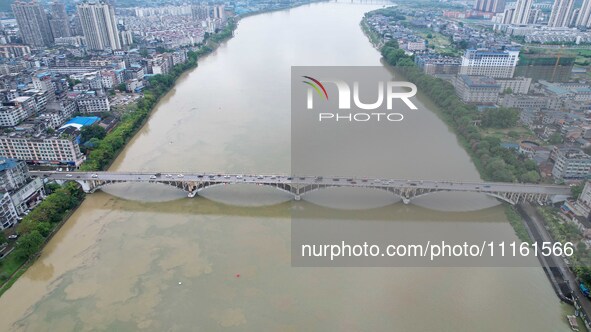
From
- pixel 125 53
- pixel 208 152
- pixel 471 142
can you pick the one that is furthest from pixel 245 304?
pixel 125 53

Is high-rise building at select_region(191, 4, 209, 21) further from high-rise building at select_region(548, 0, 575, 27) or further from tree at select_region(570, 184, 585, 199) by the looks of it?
tree at select_region(570, 184, 585, 199)

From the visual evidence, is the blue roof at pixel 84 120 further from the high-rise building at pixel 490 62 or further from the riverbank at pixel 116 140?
the high-rise building at pixel 490 62

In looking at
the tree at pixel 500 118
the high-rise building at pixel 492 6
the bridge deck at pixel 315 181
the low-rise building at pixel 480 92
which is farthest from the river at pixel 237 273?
the high-rise building at pixel 492 6

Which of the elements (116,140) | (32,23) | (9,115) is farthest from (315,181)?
(32,23)

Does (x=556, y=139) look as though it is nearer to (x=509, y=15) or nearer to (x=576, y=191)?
(x=576, y=191)

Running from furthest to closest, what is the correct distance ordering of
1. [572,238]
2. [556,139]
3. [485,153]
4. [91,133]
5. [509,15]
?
[509,15], [91,133], [556,139], [485,153], [572,238]

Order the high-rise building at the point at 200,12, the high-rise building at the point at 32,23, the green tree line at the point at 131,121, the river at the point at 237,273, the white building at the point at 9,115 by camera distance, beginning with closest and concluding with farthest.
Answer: the river at the point at 237,273 → the green tree line at the point at 131,121 → the white building at the point at 9,115 → the high-rise building at the point at 32,23 → the high-rise building at the point at 200,12
